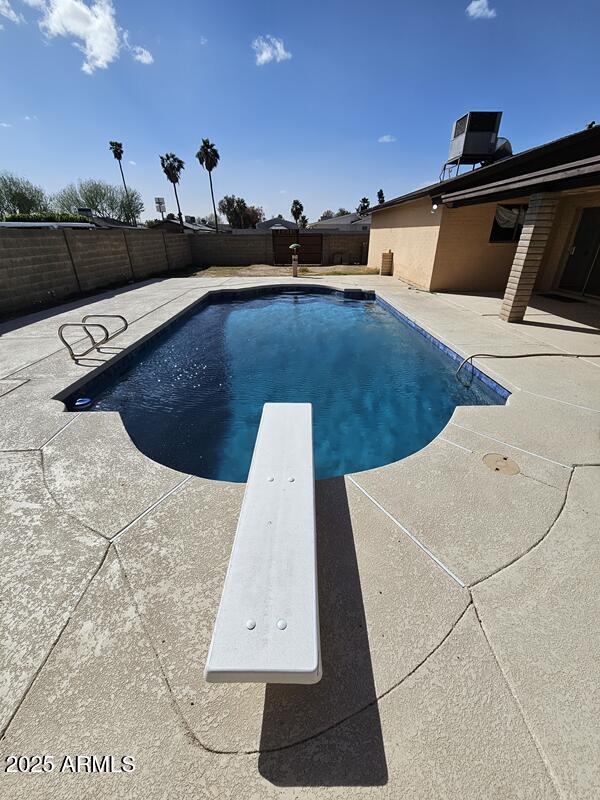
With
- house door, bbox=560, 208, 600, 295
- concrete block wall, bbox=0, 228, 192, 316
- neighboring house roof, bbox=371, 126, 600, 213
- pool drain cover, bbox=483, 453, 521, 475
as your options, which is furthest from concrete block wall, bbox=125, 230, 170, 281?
house door, bbox=560, 208, 600, 295

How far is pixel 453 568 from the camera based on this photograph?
7.10ft

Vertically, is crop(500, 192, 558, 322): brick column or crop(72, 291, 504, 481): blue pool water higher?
crop(500, 192, 558, 322): brick column

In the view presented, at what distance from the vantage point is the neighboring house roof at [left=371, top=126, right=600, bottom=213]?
5.43 metres

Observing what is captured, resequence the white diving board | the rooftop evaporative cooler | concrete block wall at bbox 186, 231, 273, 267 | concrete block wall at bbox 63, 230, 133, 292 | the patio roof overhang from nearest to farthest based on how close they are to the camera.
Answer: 1. the white diving board
2. the patio roof overhang
3. concrete block wall at bbox 63, 230, 133, 292
4. the rooftop evaporative cooler
5. concrete block wall at bbox 186, 231, 273, 267

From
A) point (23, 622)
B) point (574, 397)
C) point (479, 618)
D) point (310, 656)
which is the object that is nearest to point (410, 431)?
point (574, 397)

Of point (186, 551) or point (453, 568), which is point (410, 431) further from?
point (186, 551)

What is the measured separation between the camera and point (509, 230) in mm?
10750

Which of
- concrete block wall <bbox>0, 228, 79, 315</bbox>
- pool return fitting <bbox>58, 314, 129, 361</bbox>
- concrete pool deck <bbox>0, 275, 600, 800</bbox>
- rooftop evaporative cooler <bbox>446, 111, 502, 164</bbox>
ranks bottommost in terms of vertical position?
concrete pool deck <bbox>0, 275, 600, 800</bbox>

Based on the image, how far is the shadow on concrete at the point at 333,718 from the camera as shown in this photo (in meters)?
1.34

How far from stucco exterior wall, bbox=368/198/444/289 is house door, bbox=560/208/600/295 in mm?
3813

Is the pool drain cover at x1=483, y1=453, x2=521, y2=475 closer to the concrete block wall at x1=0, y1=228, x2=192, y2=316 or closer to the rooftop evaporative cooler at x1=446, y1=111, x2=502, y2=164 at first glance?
the concrete block wall at x1=0, y1=228, x2=192, y2=316

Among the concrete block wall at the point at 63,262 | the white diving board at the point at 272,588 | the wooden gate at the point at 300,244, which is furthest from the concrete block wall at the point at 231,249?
the white diving board at the point at 272,588

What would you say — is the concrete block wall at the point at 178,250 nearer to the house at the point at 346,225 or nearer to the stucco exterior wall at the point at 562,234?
the stucco exterior wall at the point at 562,234

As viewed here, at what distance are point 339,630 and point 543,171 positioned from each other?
7941 mm
